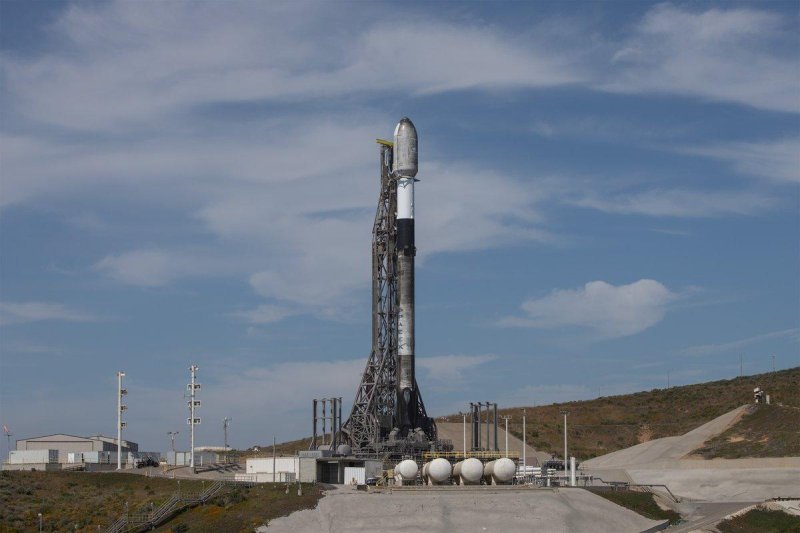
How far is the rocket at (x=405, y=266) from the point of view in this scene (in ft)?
301

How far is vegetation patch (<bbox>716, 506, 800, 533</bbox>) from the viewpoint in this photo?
70731mm

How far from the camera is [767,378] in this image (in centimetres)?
15425

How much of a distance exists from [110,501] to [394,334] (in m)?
30.1

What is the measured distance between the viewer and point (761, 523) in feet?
243

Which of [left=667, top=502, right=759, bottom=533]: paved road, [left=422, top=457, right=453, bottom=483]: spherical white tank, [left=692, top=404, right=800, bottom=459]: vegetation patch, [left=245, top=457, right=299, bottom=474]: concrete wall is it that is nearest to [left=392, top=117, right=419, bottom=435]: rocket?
[left=245, top=457, right=299, bottom=474]: concrete wall

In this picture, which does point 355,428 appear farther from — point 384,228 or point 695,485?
point 695,485

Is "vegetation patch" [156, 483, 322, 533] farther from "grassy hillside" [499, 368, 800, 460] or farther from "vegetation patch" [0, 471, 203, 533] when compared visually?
"grassy hillside" [499, 368, 800, 460]

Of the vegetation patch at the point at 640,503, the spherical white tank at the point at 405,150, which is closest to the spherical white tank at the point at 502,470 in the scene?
the vegetation patch at the point at 640,503

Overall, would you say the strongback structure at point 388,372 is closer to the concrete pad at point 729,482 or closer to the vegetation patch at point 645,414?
the concrete pad at point 729,482

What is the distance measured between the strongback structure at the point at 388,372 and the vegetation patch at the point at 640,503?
58.2 ft

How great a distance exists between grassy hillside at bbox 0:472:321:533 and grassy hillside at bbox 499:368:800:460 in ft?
197

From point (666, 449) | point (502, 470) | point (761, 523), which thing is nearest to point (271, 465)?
point (502, 470)

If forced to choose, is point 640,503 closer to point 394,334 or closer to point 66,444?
point 394,334

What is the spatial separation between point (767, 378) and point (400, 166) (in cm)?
8273
